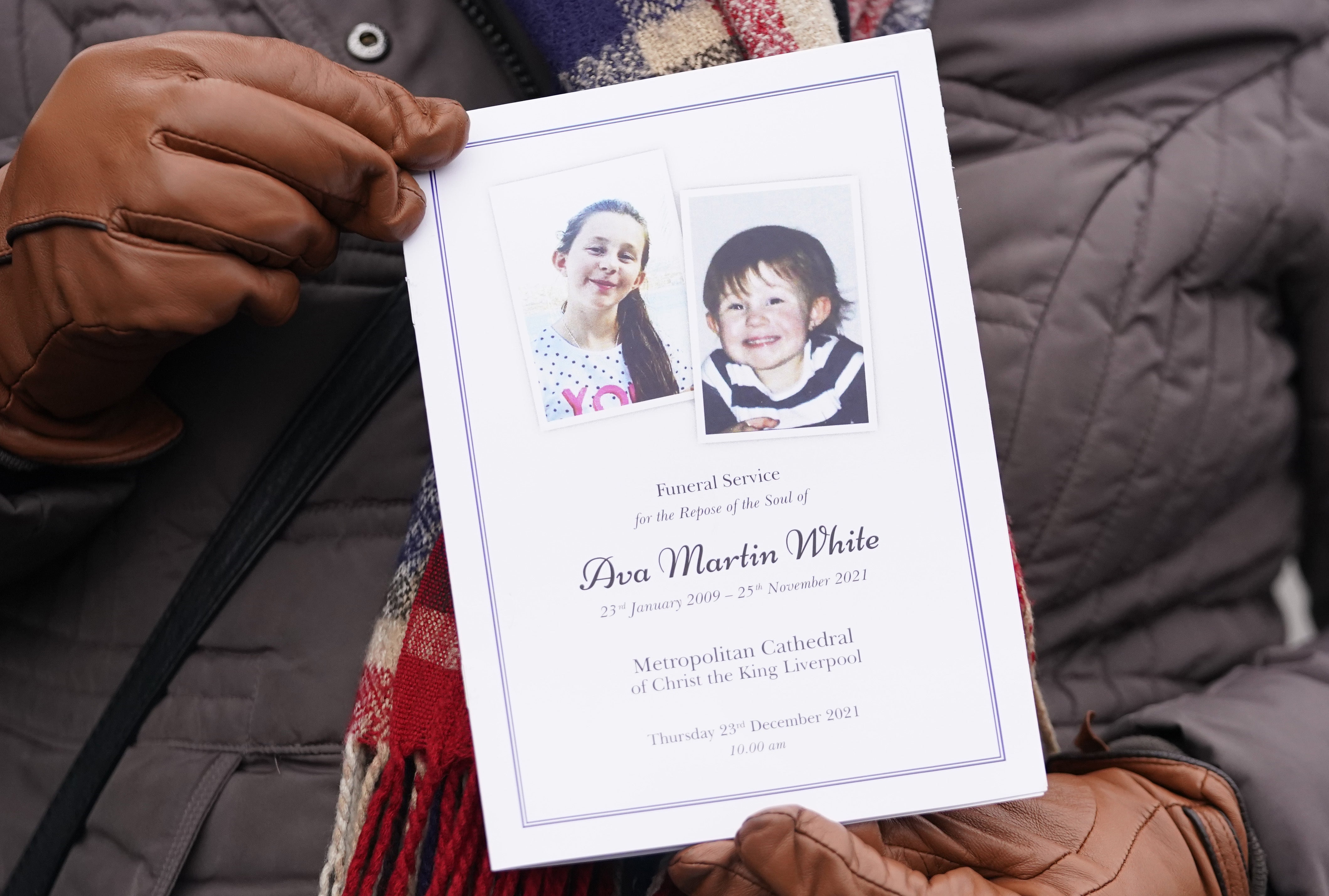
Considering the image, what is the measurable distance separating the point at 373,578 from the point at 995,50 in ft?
1.87

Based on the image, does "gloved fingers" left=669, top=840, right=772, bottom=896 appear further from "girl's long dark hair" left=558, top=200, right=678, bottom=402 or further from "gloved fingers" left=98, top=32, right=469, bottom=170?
"gloved fingers" left=98, top=32, right=469, bottom=170

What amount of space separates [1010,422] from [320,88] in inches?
19.4

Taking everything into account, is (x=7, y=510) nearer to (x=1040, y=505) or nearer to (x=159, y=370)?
(x=159, y=370)

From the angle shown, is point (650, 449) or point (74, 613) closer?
point (650, 449)

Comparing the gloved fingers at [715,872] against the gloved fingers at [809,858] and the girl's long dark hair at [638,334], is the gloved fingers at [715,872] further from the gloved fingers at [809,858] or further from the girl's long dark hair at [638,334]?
the girl's long dark hair at [638,334]

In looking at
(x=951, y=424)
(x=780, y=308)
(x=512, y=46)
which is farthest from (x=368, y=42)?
(x=951, y=424)

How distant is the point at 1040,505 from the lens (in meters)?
0.65

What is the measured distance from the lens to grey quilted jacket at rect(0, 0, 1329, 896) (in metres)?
0.58

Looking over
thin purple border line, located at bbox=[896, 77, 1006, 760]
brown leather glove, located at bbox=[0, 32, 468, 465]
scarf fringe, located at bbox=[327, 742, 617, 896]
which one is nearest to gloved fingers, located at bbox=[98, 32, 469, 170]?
brown leather glove, located at bbox=[0, 32, 468, 465]

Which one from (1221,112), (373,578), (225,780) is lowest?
(225,780)

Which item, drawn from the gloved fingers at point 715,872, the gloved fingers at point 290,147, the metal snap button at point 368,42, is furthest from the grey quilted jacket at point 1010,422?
the gloved fingers at point 715,872

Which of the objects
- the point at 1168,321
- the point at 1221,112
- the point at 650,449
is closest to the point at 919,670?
the point at 650,449

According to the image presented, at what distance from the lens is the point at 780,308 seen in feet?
1.56

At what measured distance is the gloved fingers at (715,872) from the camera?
0.45 m
